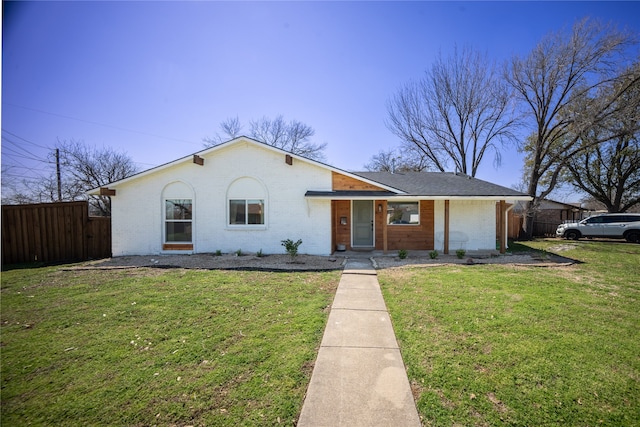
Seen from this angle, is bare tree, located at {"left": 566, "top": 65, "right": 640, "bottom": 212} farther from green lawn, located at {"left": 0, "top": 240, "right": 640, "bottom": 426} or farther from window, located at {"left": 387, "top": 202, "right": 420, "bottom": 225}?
green lawn, located at {"left": 0, "top": 240, "right": 640, "bottom": 426}

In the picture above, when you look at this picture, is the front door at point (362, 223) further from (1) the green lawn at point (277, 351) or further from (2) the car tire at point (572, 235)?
(2) the car tire at point (572, 235)

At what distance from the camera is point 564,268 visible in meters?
8.46

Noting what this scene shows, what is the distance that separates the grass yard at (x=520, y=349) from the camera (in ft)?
8.09

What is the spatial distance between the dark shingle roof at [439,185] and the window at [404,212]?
69 cm

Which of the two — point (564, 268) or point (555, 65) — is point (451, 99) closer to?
point (555, 65)

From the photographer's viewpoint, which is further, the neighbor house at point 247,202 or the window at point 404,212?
the window at point 404,212

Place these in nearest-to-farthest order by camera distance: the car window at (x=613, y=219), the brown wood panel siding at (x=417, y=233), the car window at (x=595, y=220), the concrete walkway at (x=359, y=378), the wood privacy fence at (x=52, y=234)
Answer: the concrete walkway at (x=359, y=378) → the wood privacy fence at (x=52, y=234) → the brown wood panel siding at (x=417, y=233) → the car window at (x=613, y=219) → the car window at (x=595, y=220)

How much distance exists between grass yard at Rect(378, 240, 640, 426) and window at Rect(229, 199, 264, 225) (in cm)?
643

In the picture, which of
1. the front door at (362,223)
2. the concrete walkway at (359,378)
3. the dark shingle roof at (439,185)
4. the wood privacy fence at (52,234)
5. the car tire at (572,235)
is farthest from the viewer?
the car tire at (572,235)

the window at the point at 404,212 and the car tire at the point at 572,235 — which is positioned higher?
the window at the point at 404,212

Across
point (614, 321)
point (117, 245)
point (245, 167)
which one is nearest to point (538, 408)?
point (614, 321)

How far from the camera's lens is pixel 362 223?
12031 mm

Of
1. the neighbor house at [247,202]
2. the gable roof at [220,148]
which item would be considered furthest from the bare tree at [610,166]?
the gable roof at [220,148]

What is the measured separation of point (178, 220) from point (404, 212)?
9.75 meters
